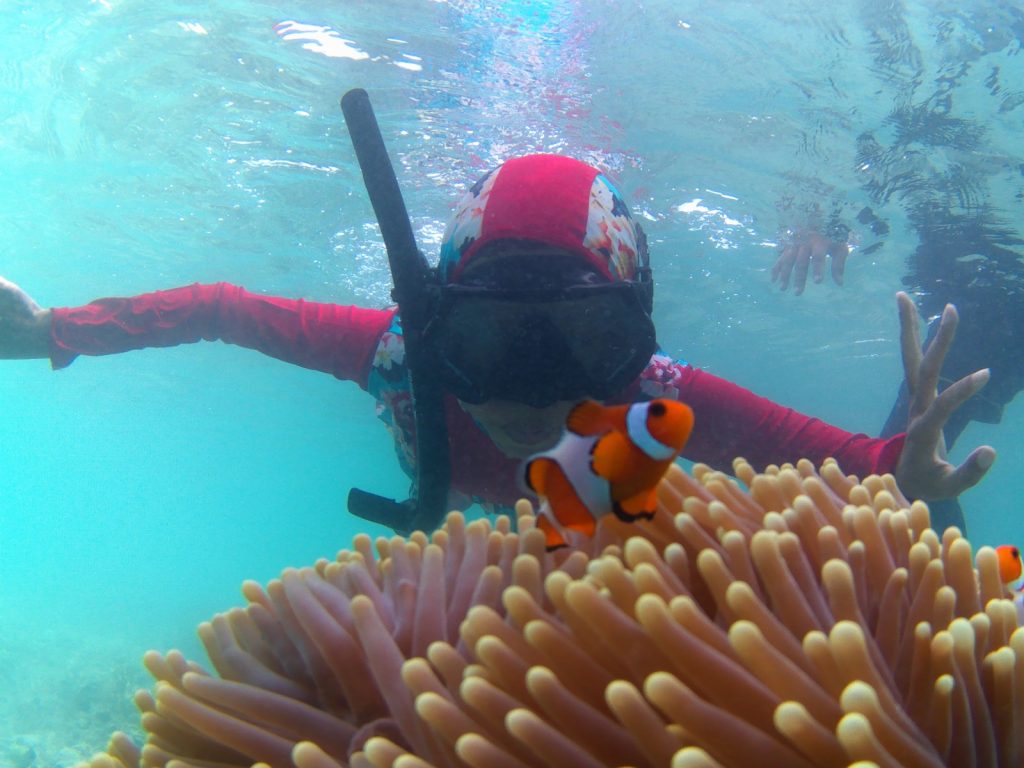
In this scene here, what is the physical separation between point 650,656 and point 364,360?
12.8 feet

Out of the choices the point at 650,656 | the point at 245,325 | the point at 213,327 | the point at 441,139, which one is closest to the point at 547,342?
the point at 650,656

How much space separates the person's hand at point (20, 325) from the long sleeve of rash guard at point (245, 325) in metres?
0.26

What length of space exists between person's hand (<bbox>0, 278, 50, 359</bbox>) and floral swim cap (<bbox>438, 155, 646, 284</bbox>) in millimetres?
3050

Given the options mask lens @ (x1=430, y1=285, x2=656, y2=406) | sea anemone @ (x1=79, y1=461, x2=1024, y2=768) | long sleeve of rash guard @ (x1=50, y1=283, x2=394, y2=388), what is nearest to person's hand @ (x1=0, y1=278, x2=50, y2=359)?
long sleeve of rash guard @ (x1=50, y1=283, x2=394, y2=388)

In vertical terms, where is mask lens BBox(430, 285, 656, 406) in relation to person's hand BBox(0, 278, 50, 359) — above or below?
below

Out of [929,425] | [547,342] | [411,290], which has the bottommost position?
[929,425]

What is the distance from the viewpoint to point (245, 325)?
490 centimetres

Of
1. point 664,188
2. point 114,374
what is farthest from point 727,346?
point 114,374

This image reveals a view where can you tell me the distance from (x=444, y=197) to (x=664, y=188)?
5493mm

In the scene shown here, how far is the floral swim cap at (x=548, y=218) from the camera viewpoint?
3.41 metres

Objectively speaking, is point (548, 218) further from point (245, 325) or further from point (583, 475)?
point (245, 325)

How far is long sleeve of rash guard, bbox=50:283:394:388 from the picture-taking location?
15.4 feet

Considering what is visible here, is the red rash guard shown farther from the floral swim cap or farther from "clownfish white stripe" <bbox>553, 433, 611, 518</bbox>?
"clownfish white stripe" <bbox>553, 433, 611, 518</bbox>

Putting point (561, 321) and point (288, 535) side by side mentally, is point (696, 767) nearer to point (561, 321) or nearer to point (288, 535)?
point (561, 321)
